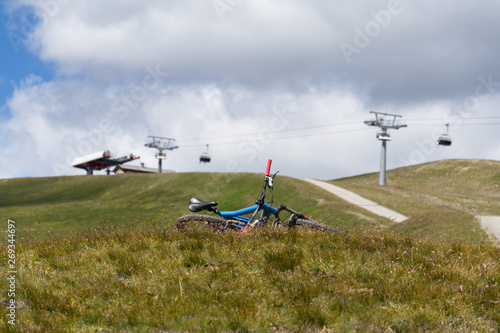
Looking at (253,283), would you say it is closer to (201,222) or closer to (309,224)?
(201,222)

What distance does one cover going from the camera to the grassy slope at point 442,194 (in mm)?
26875

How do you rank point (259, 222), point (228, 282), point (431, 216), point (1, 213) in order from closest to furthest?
point (228, 282) < point (259, 222) < point (431, 216) < point (1, 213)

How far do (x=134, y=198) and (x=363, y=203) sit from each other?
28813mm

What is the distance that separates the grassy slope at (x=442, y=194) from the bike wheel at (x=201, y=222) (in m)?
4.27

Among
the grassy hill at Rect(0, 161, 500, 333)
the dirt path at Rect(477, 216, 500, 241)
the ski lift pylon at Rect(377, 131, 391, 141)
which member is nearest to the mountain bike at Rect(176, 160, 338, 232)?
the grassy hill at Rect(0, 161, 500, 333)

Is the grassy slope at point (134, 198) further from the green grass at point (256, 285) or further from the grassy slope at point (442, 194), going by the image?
the green grass at point (256, 285)

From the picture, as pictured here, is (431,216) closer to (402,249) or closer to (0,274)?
(402,249)

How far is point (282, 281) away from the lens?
6082mm

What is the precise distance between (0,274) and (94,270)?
1.35 metres

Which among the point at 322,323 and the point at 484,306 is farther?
the point at 484,306

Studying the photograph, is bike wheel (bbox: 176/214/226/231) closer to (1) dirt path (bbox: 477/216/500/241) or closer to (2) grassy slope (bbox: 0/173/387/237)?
(1) dirt path (bbox: 477/216/500/241)

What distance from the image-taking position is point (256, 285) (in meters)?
5.99

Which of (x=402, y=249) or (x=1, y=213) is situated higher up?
(x=402, y=249)

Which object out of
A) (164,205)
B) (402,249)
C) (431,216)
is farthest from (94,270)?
(164,205)
